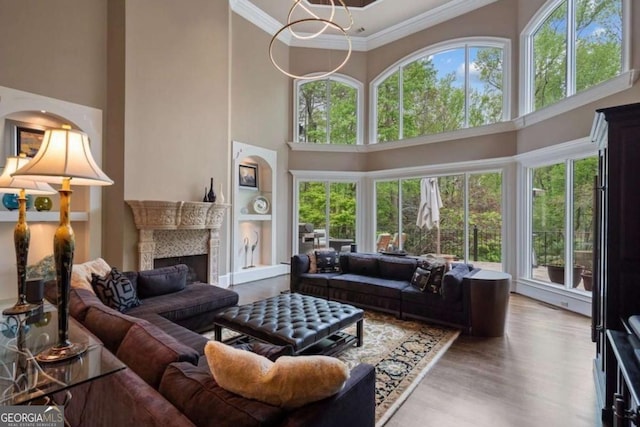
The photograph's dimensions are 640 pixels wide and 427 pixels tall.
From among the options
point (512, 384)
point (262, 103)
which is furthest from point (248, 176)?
point (512, 384)

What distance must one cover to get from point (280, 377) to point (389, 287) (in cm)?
346

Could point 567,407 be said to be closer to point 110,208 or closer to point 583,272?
point 583,272

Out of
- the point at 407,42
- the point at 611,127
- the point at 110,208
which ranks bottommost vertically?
the point at 110,208

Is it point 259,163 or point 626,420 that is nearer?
point 626,420

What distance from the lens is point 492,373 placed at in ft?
9.44

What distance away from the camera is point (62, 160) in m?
1.56

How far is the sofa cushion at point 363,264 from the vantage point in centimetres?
519

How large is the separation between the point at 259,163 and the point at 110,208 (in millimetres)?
3359

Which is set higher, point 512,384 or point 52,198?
point 52,198

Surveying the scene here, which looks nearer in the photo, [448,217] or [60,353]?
[60,353]

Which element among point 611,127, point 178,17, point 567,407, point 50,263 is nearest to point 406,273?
point 567,407

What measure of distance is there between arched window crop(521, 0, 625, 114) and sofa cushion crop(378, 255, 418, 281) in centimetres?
365

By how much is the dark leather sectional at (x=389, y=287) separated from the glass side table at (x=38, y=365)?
3554 millimetres

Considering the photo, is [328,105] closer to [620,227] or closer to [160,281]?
[160,281]
